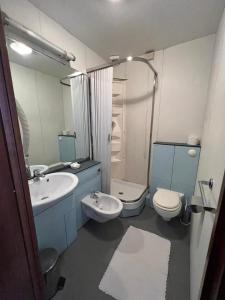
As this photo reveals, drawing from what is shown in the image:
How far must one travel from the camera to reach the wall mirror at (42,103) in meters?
1.27

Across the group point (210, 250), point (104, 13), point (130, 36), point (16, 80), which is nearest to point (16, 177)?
point (210, 250)

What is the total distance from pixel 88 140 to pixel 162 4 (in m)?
1.65

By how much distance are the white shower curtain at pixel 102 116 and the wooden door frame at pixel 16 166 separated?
140 cm

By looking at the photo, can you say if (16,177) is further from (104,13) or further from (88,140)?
(104,13)

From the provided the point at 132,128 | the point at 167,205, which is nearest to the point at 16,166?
the point at 167,205

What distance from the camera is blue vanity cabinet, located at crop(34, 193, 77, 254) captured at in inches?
49.5

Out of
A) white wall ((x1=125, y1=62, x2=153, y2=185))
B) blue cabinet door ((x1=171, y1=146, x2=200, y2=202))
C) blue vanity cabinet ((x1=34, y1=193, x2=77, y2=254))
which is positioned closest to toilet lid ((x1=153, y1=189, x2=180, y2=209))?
blue cabinet door ((x1=171, y1=146, x2=200, y2=202))

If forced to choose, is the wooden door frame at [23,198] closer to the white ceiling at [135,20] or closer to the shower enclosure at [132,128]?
the white ceiling at [135,20]

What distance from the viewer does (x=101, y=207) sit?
6.00 feet

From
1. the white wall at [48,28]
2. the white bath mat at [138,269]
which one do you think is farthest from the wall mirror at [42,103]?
the white bath mat at [138,269]

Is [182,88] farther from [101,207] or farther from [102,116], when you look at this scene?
[101,207]

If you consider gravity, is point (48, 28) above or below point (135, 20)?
below

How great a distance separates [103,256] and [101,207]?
1.70 feet

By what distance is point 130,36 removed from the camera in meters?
1.75
